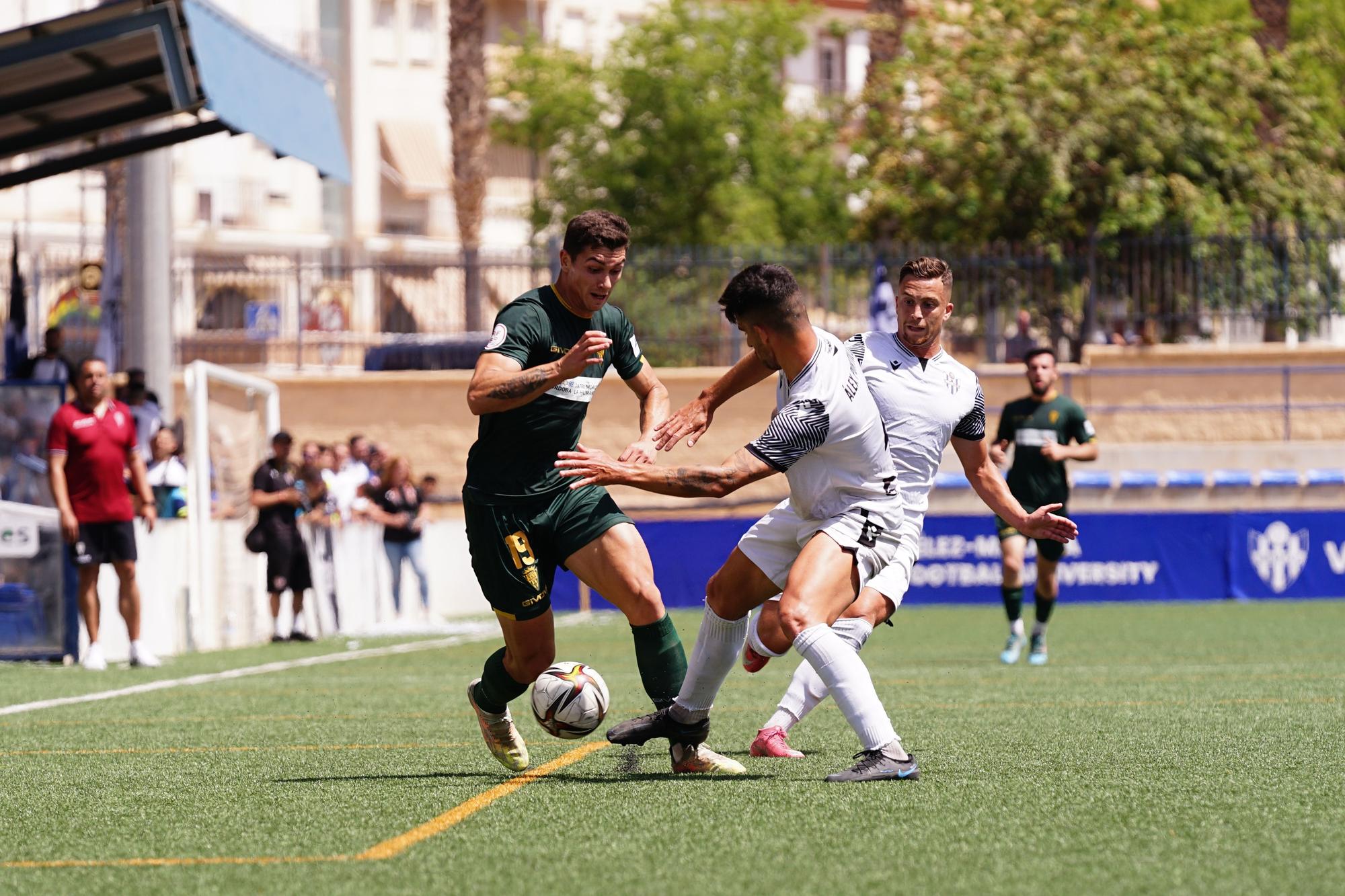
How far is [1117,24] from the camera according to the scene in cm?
3444

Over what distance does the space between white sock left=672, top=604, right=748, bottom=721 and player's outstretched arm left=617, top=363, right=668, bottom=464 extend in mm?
738

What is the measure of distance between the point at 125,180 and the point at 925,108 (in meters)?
17.4

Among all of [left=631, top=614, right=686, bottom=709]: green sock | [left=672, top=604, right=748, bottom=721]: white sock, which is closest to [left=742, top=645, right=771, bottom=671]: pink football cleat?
[left=672, top=604, right=748, bottom=721]: white sock

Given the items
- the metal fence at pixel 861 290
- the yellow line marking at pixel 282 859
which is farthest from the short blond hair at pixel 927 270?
the metal fence at pixel 861 290

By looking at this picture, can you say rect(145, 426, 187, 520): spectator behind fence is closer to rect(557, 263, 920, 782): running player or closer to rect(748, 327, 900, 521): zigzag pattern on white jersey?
rect(557, 263, 920, 782): running player

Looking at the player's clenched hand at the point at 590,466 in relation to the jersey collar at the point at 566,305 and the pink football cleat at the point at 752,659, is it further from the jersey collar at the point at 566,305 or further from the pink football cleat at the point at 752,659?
the pink football cleat at the point at 752,659

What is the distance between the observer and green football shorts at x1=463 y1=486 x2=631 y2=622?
24.9 feet

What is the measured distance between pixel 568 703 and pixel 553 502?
0.76 m

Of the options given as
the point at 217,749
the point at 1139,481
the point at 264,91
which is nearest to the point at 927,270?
the point at 217,749

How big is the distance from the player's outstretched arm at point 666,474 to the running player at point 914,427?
1.17m

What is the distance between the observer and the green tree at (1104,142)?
31781 millimetres

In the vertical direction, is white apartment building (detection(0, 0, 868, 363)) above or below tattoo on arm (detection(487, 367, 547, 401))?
above

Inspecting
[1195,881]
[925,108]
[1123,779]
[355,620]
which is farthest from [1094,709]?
[925,108]

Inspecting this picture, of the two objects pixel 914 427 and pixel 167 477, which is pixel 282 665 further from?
pixel 914 427
